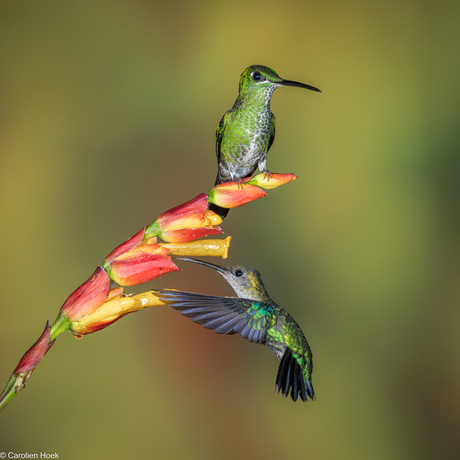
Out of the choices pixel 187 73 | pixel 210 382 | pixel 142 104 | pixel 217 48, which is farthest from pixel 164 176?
pixel 210 382

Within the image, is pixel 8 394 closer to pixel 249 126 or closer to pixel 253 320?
pixel 253 320

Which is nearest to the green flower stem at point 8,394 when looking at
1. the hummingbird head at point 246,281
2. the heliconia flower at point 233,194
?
the heliconia flower at point 233,194

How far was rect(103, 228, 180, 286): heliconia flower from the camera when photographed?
526mm

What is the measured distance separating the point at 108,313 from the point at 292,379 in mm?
375

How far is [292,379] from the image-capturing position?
0.76 m

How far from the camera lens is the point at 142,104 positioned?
57.9 inches

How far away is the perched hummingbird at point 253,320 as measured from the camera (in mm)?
600

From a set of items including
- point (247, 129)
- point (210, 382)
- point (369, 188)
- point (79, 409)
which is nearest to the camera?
point (247, 129)

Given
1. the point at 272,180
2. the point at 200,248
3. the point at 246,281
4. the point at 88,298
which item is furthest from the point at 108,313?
the point at 246,281

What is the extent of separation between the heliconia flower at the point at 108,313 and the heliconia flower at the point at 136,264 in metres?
0.02

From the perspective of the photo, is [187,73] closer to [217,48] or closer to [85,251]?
[217,48]

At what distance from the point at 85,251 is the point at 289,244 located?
66 cm

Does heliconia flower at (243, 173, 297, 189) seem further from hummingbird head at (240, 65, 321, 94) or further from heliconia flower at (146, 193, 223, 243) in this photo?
hummingbird head at (240, 65, 321, 94)

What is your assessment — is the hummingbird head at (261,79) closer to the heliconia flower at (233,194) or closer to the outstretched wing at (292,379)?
the heliconia flower at (233,194)
